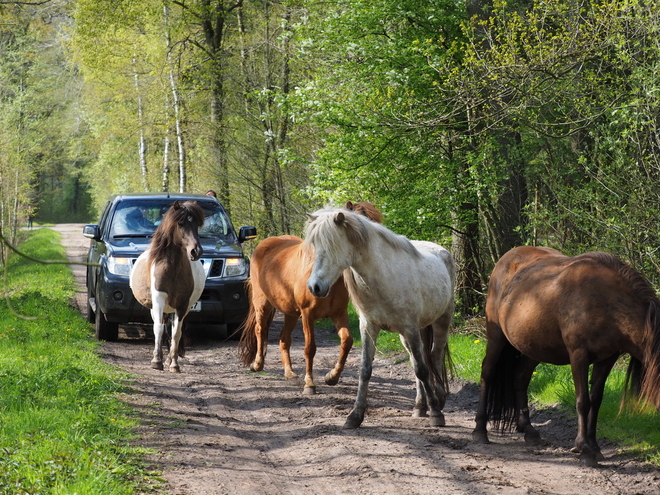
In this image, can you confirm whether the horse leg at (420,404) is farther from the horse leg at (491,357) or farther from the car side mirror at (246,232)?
the car side mirror at (246,232)

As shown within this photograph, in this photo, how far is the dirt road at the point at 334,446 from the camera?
482cm

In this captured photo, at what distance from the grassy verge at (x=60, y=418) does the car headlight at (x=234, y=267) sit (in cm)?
224

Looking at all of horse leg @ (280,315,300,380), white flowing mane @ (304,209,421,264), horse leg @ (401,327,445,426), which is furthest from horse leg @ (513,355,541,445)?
horse leg @ (280,315,300,380)

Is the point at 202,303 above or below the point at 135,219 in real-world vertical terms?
below

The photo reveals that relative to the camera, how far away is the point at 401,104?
1052 centimetres

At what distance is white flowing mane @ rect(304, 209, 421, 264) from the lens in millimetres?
6145

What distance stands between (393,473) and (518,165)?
6525 mm

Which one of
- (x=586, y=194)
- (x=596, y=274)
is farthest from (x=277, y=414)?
(x=586, y=194)

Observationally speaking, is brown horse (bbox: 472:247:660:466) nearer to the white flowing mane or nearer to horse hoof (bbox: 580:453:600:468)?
horse hoof (bbox: 580:453:600:468)

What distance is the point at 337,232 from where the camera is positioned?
6199 millimetres

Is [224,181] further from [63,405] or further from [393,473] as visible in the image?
[393,473]

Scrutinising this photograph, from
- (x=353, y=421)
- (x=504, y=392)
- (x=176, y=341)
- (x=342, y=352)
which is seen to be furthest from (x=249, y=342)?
(x=504, y=392)

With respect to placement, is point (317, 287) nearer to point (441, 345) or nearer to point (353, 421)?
point (353, 421)

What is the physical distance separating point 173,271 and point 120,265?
198 centimetres
